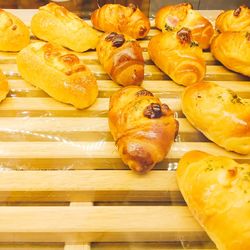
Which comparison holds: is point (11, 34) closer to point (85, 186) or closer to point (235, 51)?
point (85, 186)

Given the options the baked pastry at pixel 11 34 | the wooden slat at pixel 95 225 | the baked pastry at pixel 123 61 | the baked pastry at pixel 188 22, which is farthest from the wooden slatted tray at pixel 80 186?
the baked pastry at pixel 188 22

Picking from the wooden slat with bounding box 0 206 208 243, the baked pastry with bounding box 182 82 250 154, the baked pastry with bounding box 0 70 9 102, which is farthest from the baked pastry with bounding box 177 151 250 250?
the baked pastry with bounding box 0 70 9 102

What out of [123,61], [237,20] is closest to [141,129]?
[123,61]

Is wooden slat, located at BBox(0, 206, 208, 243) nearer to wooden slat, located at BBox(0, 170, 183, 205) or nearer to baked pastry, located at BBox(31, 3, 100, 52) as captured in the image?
wooden slat, located at BBox(0, 170, 183, 205)

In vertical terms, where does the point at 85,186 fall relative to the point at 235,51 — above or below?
below

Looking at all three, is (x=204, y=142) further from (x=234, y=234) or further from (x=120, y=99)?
(x=234, y=234)

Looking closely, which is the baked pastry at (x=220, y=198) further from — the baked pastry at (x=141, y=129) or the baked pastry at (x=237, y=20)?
the baked pastry at (x=237, y=20)

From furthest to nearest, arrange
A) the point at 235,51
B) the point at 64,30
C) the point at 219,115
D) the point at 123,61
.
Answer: the point at 64,30, the point at 235,51, the point at 123,61, the point at 219,115
